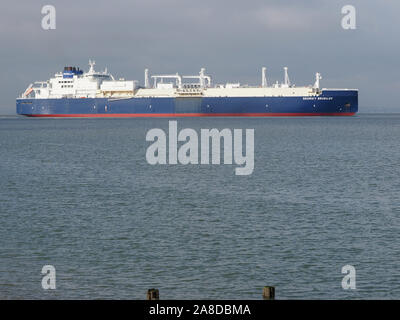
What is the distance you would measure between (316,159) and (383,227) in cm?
2457

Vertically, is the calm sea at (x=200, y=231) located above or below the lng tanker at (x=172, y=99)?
below

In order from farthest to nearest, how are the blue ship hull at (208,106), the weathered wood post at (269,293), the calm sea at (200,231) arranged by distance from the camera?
the blue ship hull at (208,106) < the calm sea at (200,231) < the weathered wood post at (269,293)

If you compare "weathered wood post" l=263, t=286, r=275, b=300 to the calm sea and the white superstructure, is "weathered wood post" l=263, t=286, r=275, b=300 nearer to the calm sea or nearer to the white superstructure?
the calm sea

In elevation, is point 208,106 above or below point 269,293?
above

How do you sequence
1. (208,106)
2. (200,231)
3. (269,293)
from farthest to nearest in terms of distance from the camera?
(208,106)
(200,231)
(269,293)

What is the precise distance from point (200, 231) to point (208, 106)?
86.6 m

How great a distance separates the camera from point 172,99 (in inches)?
4097

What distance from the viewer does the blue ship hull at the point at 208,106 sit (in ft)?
333

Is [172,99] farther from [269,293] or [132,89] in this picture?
[269,293]

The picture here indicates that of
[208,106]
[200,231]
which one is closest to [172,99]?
[208,106]

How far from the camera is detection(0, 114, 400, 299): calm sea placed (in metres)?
12.6

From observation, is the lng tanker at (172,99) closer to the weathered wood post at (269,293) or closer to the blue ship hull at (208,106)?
the blue ship hull at (208,106)

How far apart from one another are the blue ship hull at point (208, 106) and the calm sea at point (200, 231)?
2614 inches

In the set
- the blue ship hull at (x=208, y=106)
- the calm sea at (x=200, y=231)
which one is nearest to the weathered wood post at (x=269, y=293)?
the calm sea at (x=200, y=231)
